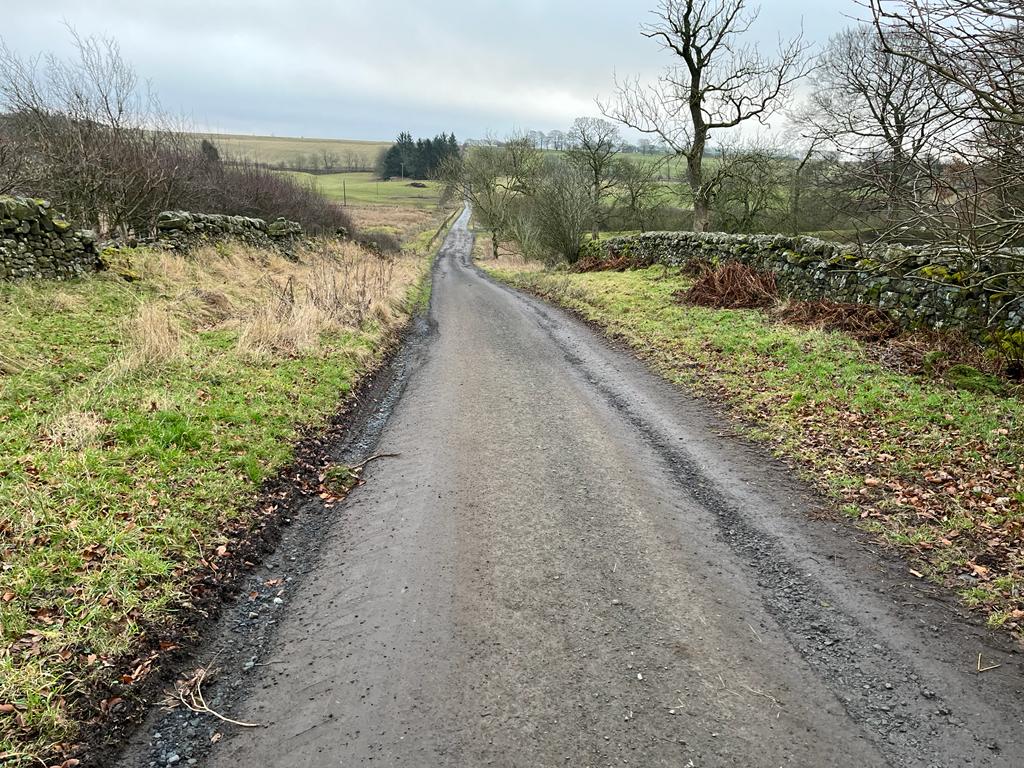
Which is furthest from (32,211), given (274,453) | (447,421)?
(447,421)

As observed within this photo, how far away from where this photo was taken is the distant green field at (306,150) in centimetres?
11200

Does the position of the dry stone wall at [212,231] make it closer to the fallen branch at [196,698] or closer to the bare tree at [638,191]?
the fallen branch at [196,698]

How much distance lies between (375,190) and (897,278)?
9272cm

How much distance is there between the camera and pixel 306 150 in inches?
5669

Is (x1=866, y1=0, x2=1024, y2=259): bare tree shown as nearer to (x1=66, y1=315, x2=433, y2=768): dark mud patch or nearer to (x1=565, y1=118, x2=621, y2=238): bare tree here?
(x1=66, y1=315, x2=433, y2=768): dark mud patch

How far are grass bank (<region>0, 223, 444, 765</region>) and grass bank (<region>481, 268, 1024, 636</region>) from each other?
5529 millimetres

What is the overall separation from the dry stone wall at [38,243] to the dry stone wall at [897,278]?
13.1m

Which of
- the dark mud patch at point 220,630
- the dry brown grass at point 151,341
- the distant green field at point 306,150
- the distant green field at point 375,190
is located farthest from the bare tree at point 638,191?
the distant green field at point 306,150

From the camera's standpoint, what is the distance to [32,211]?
1043 cm

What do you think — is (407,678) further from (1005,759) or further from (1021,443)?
(1021,443)

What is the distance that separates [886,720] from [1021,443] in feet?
14.5

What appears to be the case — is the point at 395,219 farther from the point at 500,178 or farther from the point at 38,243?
the point at 38,243

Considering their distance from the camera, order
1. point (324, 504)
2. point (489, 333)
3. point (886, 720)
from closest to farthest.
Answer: point (886, 720)
point (324, 504)
point (489, 333)

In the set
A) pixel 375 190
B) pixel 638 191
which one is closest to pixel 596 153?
pixel 638 191
